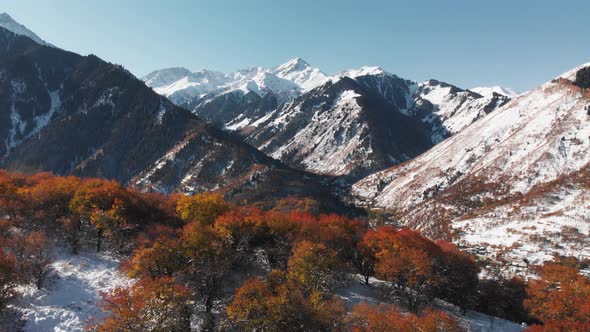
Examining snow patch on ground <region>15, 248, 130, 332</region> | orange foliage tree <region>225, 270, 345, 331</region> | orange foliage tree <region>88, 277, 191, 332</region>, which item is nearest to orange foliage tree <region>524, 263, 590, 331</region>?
orange foliage tree <region>225, 270, 345, 331</region>

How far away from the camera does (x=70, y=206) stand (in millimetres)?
82438

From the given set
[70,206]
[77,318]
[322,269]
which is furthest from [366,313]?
[70,206]

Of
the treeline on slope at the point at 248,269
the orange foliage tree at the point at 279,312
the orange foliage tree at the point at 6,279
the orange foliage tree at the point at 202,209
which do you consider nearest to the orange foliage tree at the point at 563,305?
the treeline on slope at the point at 248,269

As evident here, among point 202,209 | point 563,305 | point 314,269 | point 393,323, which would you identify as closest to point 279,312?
point 393,323

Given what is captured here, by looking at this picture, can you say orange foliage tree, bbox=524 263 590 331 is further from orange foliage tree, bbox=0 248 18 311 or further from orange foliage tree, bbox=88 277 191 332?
orange foliage tree, bbox=0 248 18 311

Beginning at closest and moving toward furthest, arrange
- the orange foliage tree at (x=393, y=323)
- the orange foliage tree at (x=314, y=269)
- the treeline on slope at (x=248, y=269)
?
the orange foliage tree at (x=393, y=323) < the treeline on slope at (x=248, y=269) < the orange foliage tree at (x=314, y=269)

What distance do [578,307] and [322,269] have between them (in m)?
49.7

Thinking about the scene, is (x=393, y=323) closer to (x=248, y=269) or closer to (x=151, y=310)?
(x=151, y=310)

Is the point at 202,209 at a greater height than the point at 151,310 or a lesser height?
greater

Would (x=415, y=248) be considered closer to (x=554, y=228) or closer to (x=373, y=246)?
(x=373, y=246)

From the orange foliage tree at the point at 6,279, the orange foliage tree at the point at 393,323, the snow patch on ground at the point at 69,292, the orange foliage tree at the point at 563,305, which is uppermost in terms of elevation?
the orange foliage tree at the point at 563,305

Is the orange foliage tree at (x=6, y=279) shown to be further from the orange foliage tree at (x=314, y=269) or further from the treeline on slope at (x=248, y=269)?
the orange foliage tree at (x=314, y=269)

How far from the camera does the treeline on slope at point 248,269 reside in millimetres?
53219

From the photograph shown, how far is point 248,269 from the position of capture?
77.9 meters
